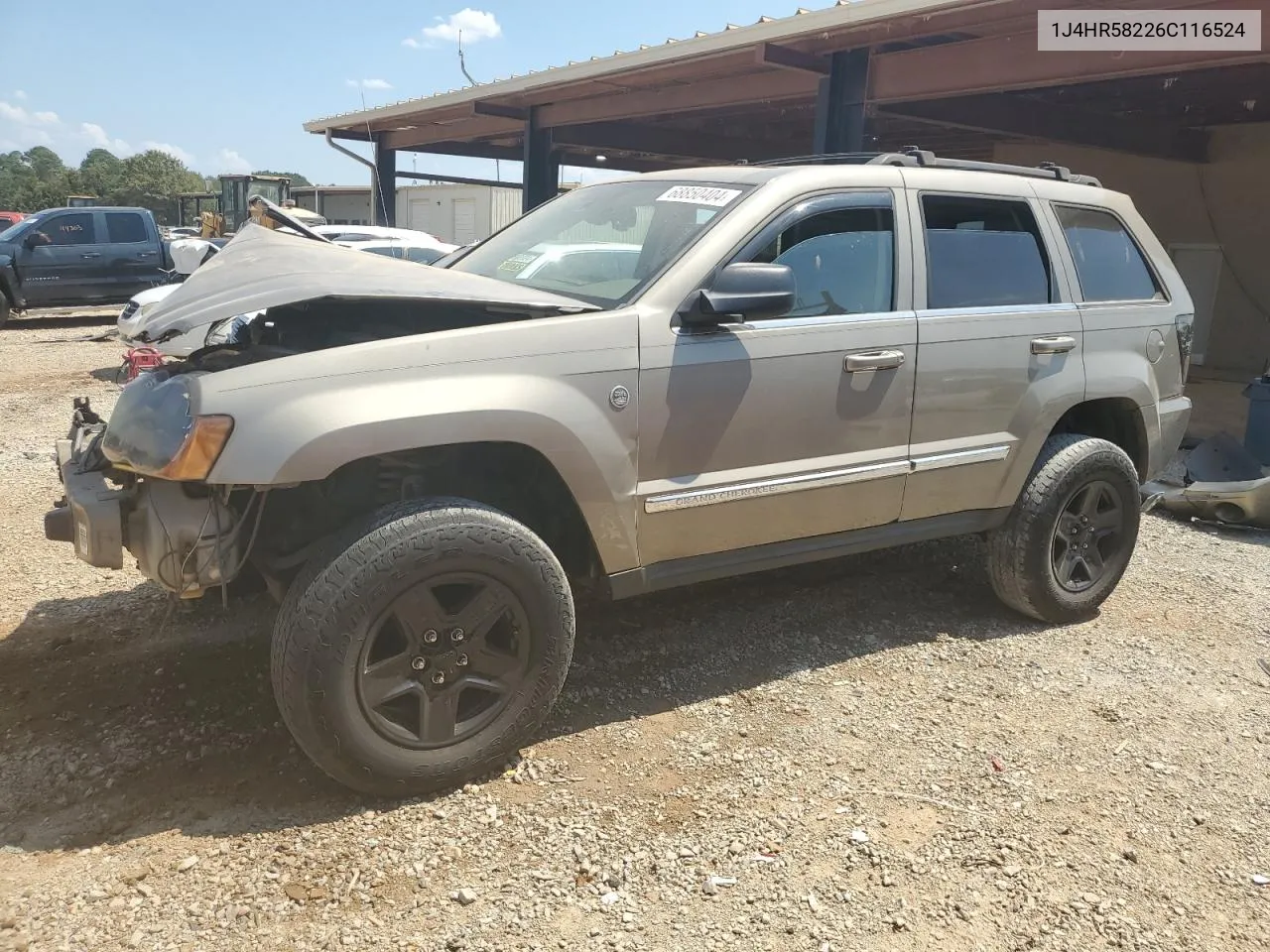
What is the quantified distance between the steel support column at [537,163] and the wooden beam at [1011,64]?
20.9 ft

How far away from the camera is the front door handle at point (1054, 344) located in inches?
158

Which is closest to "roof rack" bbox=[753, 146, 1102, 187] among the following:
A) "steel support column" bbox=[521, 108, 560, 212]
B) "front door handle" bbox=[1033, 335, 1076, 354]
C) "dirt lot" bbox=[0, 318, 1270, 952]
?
"front door handle" bbox=[1033, 335, 1076, 354]

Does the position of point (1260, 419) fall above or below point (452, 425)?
below

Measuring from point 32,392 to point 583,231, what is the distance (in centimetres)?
807

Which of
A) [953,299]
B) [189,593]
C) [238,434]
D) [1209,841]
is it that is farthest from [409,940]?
[953,299]

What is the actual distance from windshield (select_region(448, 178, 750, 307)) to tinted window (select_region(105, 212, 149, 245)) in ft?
46.1

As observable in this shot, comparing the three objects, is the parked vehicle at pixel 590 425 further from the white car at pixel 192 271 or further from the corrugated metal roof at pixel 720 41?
the corrugated metal roof at pixel 720 41

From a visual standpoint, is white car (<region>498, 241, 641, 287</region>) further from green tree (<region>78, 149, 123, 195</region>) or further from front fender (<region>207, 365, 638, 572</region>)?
A: green tree (<region>78, 149, 123, 195</region>)

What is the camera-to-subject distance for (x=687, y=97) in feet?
37.6

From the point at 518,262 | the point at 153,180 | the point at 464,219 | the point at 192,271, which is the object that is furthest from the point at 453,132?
the point at 153,180

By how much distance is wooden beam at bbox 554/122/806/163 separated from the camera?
15.2m

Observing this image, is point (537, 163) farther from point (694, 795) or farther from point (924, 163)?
point (694, 795)

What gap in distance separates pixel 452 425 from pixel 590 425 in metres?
0.45

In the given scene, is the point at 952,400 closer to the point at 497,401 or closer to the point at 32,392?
the point at 497,401
